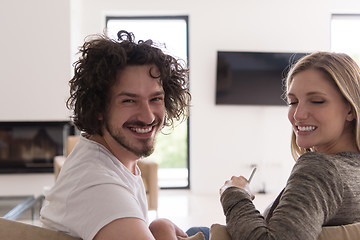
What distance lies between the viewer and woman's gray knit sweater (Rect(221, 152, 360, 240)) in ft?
3.14

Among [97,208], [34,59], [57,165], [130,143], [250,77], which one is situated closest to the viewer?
[97,208]

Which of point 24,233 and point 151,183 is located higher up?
point 24,233

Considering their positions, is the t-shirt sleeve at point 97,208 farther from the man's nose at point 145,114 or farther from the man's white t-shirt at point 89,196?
the man's nose at point 145,114

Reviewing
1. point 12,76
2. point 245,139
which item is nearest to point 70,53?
point 12,76

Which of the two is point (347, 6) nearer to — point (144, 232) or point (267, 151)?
point (267, 151)

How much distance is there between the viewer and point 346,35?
589 cm

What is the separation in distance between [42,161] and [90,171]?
4.42 meters

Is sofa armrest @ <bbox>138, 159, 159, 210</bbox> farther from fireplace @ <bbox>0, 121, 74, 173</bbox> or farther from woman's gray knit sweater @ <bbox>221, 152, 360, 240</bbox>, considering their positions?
woman's gray knit sweater @ <bbox>221, 152, 360, 240</bbox>

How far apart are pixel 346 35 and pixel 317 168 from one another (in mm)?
5468

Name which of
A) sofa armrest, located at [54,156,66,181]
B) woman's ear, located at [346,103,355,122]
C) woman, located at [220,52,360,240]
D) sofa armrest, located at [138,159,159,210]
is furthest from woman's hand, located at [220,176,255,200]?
sofa armrest, located at [54,156,66,181]

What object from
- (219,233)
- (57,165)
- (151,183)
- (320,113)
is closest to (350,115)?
(320,113)

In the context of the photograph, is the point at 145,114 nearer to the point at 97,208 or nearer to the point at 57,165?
the point at 97,208

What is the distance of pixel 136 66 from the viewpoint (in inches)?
49.3

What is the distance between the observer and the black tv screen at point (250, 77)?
5.49 meters
